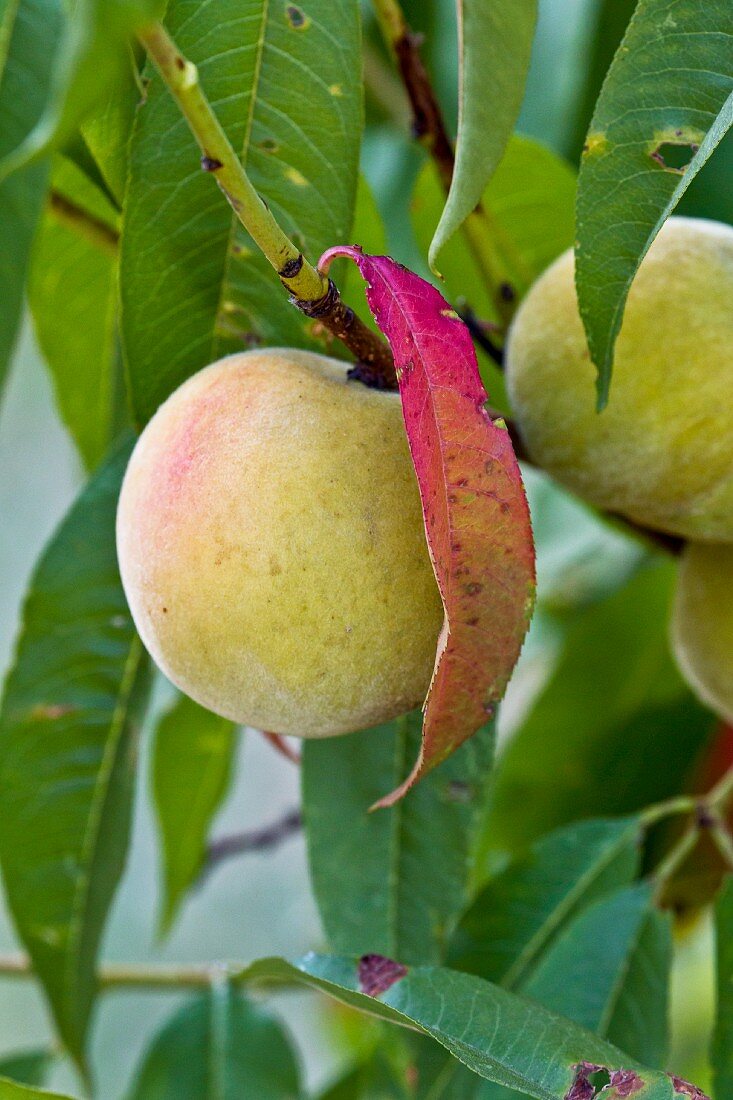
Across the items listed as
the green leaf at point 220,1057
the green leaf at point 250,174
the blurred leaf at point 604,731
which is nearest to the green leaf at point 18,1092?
the green leaf at point 250,174

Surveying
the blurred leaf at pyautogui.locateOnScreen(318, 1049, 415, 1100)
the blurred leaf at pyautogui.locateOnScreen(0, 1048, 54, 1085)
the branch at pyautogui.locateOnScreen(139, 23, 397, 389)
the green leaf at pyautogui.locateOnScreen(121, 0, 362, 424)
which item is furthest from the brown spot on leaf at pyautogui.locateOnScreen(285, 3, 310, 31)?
the blurred leaf at pyautogui.locateOnScreen(0, 1048, 54, 1085)

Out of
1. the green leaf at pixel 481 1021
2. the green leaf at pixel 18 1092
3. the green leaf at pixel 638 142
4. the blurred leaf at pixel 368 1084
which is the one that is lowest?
the blurred leaf at pixel 368 1084

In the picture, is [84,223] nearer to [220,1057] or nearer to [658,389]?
[658,389]

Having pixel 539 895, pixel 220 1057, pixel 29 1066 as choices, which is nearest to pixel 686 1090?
pixel 539 895

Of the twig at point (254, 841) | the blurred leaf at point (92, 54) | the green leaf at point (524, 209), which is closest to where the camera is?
the blurred leaf at point (92, 54)

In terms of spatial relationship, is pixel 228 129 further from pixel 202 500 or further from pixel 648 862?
pixel 648 862

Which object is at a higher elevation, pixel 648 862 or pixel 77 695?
pixel 77 695

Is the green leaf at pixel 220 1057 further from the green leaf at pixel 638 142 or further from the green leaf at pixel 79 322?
the green leaf at pixel 638 142

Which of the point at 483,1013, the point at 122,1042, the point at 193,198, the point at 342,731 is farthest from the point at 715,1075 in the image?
the point at 122,1042
